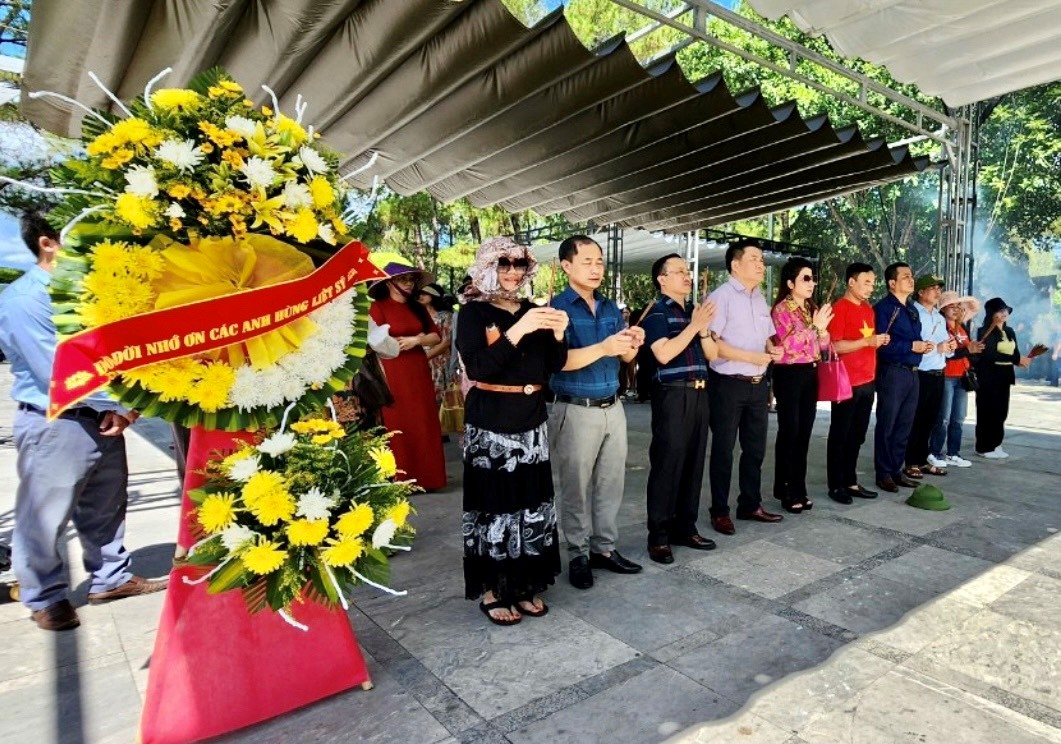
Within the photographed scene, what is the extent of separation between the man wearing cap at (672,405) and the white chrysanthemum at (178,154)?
7.71ft

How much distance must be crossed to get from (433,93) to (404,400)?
7.58ft

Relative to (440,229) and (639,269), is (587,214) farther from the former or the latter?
(440,229)

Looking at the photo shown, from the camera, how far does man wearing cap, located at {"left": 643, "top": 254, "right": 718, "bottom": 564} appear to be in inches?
141

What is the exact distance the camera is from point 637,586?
3.25 meters

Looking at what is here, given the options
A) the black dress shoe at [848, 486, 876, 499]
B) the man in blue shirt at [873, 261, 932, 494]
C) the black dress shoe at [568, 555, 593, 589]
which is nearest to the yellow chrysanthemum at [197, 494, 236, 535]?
the black dress shoe at [568, 555, 593, 589]

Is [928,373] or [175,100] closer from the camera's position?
[175,100]

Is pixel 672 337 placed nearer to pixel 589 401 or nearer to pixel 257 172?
pixel 589 401

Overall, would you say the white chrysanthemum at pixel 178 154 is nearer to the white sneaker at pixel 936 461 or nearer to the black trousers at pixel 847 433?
the black trousers at pixel 847 433

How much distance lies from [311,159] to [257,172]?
0.20m

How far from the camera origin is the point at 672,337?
142 inches

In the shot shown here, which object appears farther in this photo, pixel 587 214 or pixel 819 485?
pixel 587 214

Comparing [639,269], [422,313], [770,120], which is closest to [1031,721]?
[422,313]

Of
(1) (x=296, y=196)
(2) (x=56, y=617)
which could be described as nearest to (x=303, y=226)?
(1) (x=296, y=196)

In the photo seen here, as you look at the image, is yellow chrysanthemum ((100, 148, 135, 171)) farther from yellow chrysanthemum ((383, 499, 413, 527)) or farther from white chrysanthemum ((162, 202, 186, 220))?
yellow chrysanthemum ((383, 499, 413, 527))
